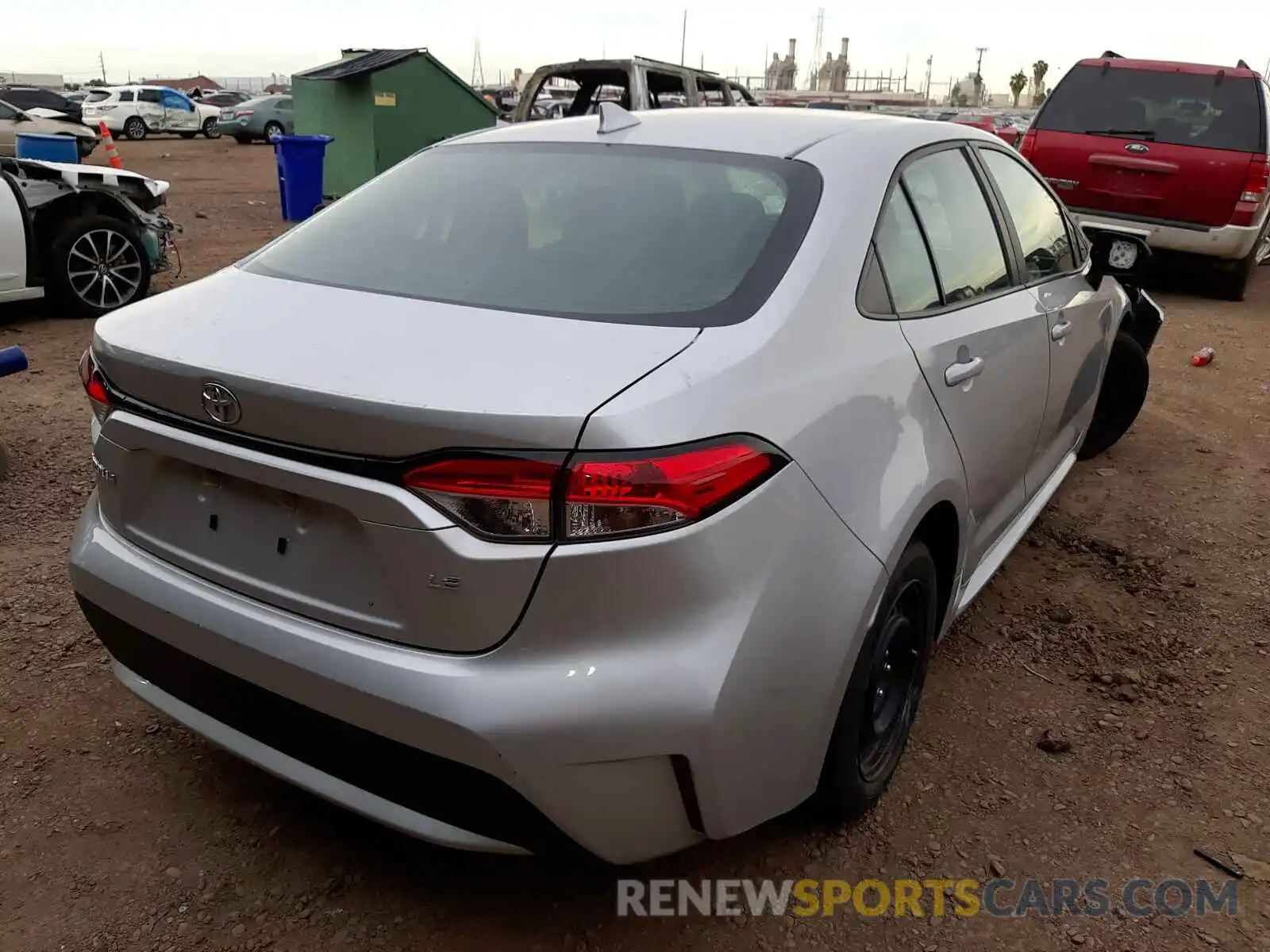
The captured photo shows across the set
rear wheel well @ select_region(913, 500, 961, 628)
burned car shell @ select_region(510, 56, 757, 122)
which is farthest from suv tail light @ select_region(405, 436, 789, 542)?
burned car shell @ select_region(510, 56, 757, 122)

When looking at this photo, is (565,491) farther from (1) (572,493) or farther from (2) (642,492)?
(2) (642,492)

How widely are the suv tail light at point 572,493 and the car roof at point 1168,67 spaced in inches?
363

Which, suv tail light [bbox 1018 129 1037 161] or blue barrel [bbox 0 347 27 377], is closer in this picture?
blue barrel [bbox 0 347 27 377]

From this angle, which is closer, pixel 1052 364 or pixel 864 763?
pixel 864 763

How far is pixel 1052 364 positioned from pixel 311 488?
2.44m

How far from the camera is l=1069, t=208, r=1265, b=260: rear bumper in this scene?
8531 millimetres

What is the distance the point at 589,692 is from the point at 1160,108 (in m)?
9.28

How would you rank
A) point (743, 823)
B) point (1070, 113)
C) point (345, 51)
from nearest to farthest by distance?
1. point (743, 823)
2. point (1070, 113)
3. point (345, 51)

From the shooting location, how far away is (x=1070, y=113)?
8875mm

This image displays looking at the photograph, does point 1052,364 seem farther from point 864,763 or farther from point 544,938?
point 544,938

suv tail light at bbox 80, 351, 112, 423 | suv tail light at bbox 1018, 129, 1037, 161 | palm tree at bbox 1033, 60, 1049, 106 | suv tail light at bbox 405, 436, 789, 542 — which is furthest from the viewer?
palm tree at bbox 1033, 60, 1049, 106

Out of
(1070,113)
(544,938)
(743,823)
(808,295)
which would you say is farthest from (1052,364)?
(1070,113)

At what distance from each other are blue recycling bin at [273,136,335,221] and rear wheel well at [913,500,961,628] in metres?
11.0

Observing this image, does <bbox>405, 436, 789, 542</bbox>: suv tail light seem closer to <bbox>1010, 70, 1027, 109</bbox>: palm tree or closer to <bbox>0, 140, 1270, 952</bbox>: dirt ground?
<bbox>0, 140, 1270, 952</bbox>: dirt ground
